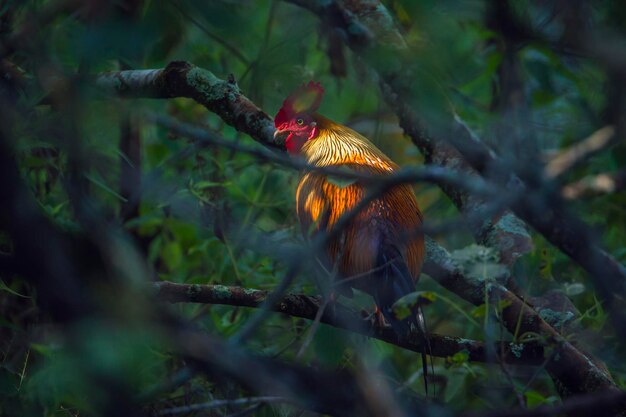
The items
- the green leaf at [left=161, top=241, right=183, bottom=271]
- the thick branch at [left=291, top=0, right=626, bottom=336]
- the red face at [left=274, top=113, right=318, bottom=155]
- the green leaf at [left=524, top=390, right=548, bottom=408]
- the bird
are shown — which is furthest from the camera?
the green leaf at [left=161, top=241, right=183, bottom=271]

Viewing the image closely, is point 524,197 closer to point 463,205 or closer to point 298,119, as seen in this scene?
point 463,205

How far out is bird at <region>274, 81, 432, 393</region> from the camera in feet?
9.95

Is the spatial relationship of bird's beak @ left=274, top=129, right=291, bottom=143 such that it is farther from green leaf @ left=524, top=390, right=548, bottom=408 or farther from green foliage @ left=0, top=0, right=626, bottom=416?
green leaf @ left=524, top=390, right=548, bottom=408

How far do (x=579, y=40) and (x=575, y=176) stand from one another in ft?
7.54

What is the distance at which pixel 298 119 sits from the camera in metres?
3.94

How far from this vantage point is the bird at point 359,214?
9.95 ft

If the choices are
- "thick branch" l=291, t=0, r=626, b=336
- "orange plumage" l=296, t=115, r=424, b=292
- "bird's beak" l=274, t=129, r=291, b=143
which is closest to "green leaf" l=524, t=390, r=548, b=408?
"thick branch" l=291, t=0, r=626, b=336

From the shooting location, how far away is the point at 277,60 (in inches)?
101

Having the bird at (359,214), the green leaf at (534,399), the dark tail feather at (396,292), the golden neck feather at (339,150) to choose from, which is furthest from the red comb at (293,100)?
the green leaf at (534,399)

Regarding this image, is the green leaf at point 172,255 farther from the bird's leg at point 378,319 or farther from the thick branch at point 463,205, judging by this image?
the bird's leg at point 378,319

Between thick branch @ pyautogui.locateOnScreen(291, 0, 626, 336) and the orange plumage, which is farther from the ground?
thick branch @ pyautogui.locateOnScreen(291, 0, 626, 336)

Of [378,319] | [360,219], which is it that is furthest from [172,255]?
[378,319]

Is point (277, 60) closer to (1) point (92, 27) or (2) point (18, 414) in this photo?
(1) point (92, 27)

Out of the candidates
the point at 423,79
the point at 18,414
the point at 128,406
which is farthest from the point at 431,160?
the point at 128,406
